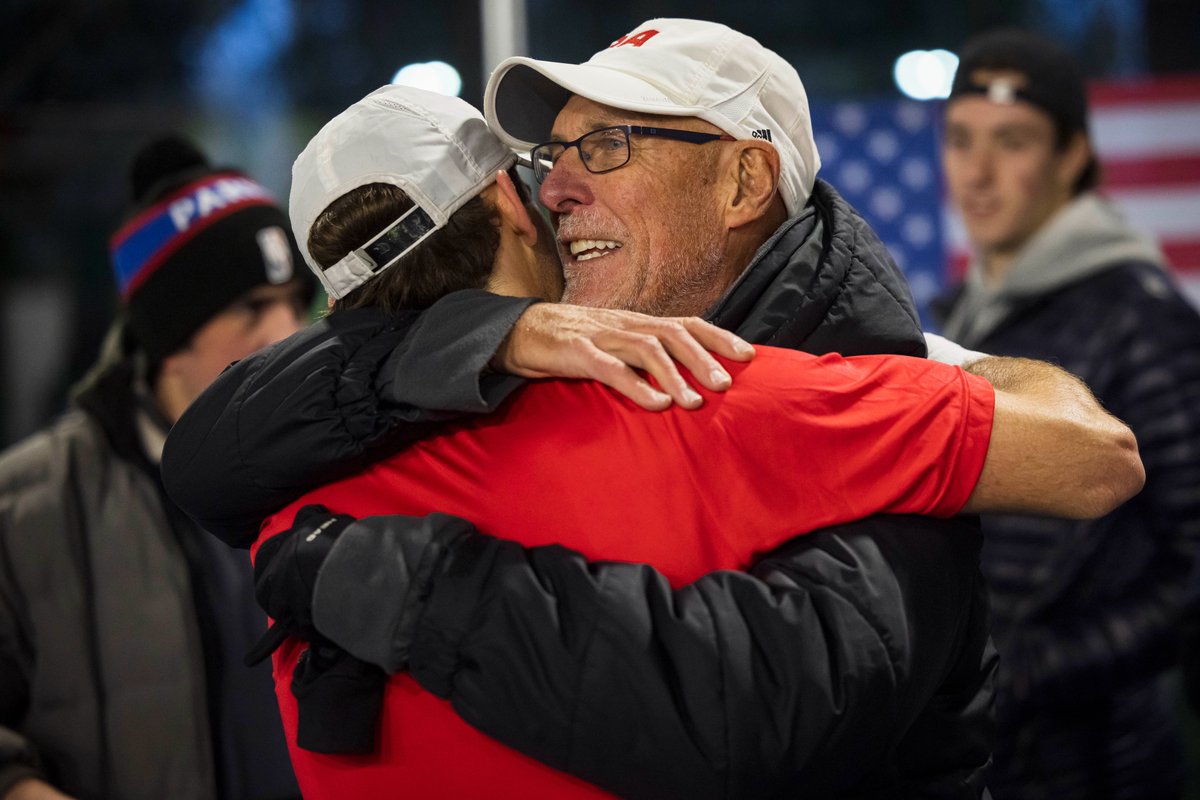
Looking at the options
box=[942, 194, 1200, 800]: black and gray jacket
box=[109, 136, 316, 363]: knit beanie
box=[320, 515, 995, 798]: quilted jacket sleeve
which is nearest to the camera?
box=[320, 515, 995, 798]: quilted jacket sleeve

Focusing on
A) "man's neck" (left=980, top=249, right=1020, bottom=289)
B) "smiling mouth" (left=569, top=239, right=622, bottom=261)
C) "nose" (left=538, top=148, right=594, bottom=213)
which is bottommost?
"man's neck" (left=980, top=249, right=1020, bottom=289)

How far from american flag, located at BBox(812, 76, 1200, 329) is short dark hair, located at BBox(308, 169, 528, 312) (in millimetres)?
3416

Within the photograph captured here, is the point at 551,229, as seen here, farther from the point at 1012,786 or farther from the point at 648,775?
the point at 1012,786

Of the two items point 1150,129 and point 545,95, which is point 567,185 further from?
point 1150,129

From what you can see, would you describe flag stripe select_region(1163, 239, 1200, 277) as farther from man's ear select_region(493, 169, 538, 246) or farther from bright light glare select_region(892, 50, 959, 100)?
man's ear select_region(493, 169, 538, 246)

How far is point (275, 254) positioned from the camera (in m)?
2.99

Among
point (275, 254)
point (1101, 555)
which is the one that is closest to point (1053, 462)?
point (1101, 555)

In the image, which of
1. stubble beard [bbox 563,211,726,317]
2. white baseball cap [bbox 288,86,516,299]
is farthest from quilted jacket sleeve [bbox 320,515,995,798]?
stubble beard [bbox 563,211,726,317]

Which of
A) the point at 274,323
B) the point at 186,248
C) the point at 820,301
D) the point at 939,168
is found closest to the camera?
the point at 820,301

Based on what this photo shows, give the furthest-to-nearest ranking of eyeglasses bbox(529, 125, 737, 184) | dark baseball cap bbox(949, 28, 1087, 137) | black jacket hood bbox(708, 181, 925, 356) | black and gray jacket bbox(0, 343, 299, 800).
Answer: dark baseball cap bbox(949, 28, 1087, 137)
black and gray jacket bbox(0, 343, 299, 800)
eyeglasses bbox(529, 125, 737, 184)
black jacket hood bbox(708, 181, 925, 356)

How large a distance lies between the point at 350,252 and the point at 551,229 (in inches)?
13.9

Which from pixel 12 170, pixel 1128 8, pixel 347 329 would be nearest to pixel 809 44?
pixel 1128 8

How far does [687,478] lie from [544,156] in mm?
695

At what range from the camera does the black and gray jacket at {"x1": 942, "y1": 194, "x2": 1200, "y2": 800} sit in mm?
3027
